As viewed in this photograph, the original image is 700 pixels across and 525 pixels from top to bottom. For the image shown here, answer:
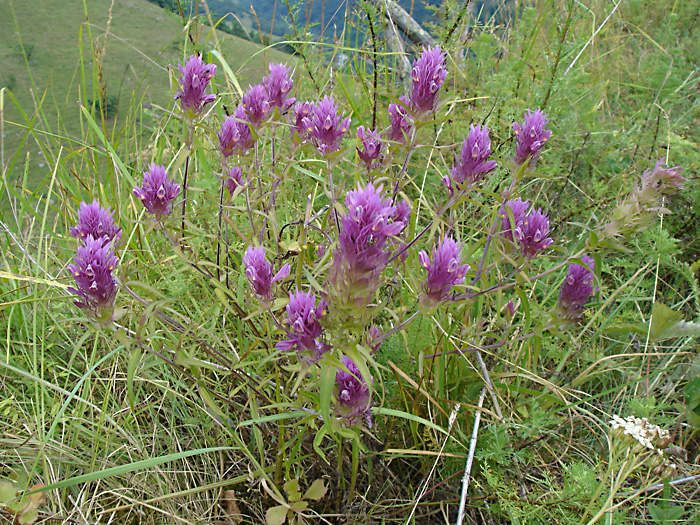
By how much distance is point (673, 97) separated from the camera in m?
3.80

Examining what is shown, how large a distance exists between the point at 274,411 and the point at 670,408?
2176 mm

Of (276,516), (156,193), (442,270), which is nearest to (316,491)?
(276,516)

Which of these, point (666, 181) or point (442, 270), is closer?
point (442, 270)

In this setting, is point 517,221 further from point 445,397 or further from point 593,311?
point 593,311

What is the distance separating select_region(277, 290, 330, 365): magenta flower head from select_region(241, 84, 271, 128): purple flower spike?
82 centimetres

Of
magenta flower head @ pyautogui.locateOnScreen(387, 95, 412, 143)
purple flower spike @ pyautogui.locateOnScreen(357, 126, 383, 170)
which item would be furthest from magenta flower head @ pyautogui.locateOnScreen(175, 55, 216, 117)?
magenta flower head @ pyautogui.locateOnScreen(387, 95, 412, 143)

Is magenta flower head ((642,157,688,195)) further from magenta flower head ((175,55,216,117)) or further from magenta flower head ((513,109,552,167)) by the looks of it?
magenta flower head ((175,55,216,117))

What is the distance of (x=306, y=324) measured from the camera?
133 cm

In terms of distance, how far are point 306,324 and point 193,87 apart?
103 cm

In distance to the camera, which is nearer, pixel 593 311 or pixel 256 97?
pixel 256 97

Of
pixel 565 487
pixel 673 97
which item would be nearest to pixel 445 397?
pixel 565 487

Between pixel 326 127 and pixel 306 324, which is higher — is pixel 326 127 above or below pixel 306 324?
above

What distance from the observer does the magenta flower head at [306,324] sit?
4.33 feet

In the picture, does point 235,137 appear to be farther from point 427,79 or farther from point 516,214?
point 516,214
